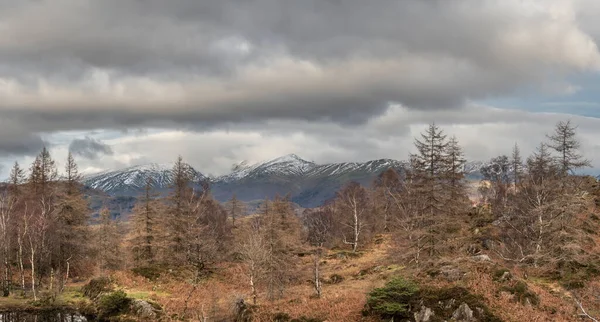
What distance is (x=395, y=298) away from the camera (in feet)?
79.8

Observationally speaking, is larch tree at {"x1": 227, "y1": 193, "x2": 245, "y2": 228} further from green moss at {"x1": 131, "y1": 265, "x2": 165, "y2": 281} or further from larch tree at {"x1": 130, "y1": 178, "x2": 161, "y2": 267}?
green moss at {"x1": 131, "y1": 265, "x2": 165, "y2": 281}

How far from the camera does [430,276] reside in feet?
91.5

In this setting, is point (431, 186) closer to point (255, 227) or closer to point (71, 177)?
point (255, 227)

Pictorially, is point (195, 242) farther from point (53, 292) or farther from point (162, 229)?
point (53, 292)

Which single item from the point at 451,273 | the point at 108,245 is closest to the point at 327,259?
the point at 451,273

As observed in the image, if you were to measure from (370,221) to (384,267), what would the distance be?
29.9m

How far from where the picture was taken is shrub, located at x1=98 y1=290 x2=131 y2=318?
34.5m

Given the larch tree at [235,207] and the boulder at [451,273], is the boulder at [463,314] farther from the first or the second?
the larch tree at [235,207]

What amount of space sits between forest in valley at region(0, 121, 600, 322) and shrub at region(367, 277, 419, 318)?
0.08 metres

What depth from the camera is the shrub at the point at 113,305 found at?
34.5 metres

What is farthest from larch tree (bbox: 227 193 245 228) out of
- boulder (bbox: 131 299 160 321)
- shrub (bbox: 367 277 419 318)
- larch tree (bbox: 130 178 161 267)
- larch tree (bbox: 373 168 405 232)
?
shrub (bbox: 367 277 419 318)

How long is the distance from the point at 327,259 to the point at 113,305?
2994cm

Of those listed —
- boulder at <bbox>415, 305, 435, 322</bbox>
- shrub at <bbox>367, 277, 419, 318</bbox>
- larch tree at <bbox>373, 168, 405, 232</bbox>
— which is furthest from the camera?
larch tree at <bbox>373, 168, 405, 232</bbox>

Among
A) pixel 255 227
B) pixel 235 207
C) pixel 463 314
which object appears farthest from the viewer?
pixel 235 207
